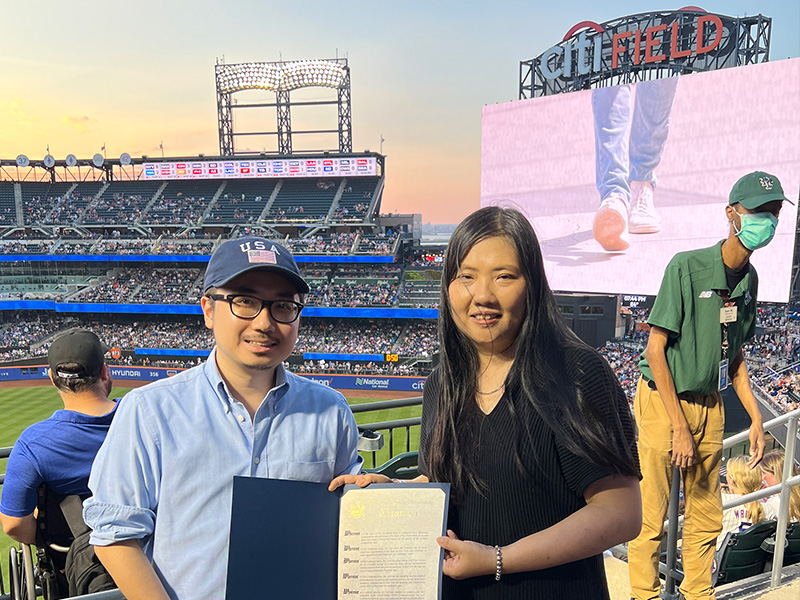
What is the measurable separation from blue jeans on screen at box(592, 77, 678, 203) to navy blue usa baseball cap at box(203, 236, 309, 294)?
26742 millimetres

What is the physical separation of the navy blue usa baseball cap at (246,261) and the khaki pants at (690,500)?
6.92 feet

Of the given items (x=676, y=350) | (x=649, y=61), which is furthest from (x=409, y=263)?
(x=676, y=350)

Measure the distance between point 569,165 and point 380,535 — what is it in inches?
1121

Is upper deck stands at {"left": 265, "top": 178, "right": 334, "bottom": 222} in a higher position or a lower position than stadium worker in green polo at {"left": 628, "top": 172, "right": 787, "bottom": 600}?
higher

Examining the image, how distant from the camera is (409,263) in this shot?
36.6 meters

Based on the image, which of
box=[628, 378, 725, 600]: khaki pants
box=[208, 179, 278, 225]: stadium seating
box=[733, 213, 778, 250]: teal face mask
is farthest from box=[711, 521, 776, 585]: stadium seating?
box=[208, 179, 278, 225]: stadium seating

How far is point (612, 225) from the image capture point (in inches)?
1032

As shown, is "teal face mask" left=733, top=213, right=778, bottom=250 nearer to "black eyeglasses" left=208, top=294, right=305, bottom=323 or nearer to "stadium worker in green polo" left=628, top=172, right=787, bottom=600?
"stadium worker in green polo" left=628, top=172, right=787, bottom=600

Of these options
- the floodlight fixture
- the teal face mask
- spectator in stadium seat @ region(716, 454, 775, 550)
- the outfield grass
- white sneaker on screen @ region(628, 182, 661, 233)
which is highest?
the floodlight fixture

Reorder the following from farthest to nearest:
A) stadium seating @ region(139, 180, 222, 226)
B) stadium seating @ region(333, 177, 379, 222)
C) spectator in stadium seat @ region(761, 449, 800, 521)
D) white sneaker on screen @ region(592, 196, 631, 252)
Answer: stadium seating @ region(139, 180, 222, 226) < stadium seating @ region(333, 177, 379, 222) < white sneaker on screen @ region(592, 196, 631, 252) < spectator in stadium seat @ region(761, 449, 800, 521)

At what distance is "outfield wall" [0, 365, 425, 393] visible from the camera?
2528 centimetres

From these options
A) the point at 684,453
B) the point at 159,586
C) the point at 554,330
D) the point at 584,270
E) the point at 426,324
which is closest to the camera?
the point at 159,586

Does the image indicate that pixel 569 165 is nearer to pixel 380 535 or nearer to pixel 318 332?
pixel 318 332

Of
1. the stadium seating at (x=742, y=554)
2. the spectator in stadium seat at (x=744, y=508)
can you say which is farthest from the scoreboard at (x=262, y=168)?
the stadium seating at (x=742, y=554)
